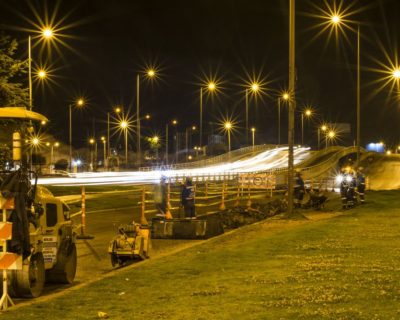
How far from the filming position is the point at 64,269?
37.5 ft

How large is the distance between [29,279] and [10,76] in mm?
6904

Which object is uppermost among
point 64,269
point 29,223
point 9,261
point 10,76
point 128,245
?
point 10,76

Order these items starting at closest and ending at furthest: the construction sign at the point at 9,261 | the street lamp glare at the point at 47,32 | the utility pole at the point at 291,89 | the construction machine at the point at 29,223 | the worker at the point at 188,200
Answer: the construction machine at the point at 29,223
the construction sign at the point at 9,261
the worker at the point at 188,200
the utility pole at the point at 291,89
the street lamp glare at the point at 47,32

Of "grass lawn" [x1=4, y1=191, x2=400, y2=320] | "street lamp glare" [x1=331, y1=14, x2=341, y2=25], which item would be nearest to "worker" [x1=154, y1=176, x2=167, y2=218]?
"grass lawn" [x1=4, y1=191, x2=400, y2=320]

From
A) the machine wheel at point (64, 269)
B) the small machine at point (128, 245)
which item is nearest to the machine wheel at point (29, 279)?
the machine wheel at point (64, 269)

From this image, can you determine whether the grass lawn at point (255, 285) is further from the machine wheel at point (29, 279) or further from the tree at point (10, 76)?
the tree at point (10, 76)

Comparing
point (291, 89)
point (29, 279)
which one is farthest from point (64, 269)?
point (291, 89)

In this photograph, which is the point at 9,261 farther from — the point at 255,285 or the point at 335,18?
the point at 335,18

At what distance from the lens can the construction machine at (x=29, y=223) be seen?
902cm

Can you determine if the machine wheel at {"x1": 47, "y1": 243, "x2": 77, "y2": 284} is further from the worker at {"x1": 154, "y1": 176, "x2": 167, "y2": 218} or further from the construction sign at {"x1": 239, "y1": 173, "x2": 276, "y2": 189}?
the construction sign at {"x1": 239, "y1": 173, "x2": 276, "y2": 189}

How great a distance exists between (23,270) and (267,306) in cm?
374

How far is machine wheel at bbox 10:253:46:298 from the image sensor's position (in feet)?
32.0

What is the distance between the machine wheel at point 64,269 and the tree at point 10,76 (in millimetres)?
4390

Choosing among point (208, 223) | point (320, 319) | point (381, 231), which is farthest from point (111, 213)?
point (320, 319)
